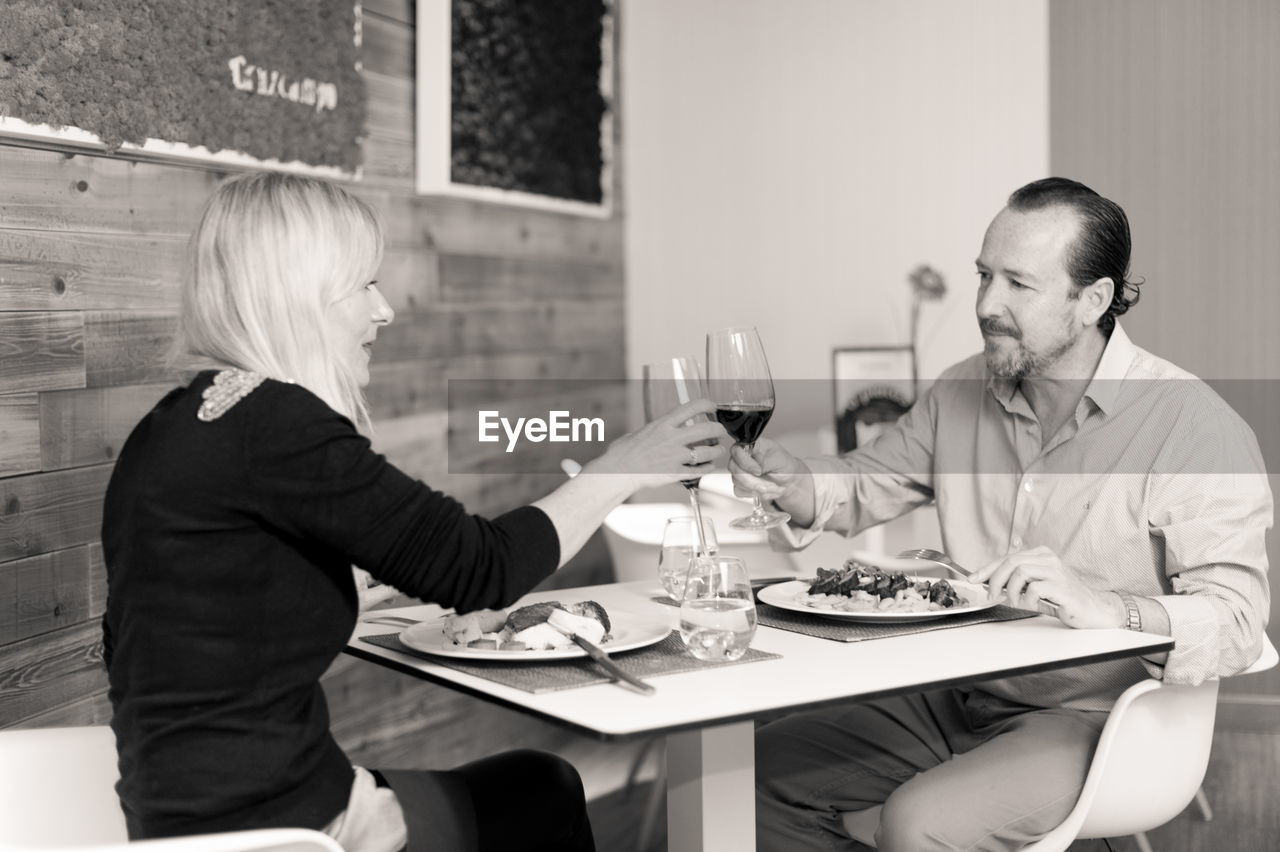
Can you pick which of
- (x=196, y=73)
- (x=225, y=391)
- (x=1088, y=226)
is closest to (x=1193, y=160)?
(x=1088, y=226)

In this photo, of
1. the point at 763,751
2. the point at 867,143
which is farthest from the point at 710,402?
the point at 867,143

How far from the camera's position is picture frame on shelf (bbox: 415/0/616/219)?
315cm

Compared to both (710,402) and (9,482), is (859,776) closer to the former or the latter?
(710,402)

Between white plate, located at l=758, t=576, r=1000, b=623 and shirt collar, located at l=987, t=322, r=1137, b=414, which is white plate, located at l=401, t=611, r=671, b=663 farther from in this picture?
shirt collar, located at l=987, t=322, r=1137, b=414

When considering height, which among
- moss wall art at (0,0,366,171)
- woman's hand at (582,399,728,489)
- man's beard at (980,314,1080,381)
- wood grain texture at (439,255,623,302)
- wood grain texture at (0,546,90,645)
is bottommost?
wood grain texture at (0,546,90,645)

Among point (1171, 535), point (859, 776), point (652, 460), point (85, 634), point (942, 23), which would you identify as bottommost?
point (859, 776)

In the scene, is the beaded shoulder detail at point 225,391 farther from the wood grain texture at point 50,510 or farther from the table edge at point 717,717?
the wood grain texture at point 50,510

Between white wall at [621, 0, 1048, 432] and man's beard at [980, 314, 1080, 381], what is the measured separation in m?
1.54

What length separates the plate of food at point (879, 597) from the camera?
1671mm

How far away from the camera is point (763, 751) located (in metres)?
1.98

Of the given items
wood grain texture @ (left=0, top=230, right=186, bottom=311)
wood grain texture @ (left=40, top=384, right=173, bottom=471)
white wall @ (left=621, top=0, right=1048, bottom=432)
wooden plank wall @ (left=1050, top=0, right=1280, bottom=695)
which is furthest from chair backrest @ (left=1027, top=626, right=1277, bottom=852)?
white wall @ (left=621, top=0, right=1048, bottom=432)

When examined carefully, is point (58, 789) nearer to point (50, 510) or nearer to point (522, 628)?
point (522, 628)

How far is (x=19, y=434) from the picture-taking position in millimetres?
2131

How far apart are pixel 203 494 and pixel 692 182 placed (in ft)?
9.71
